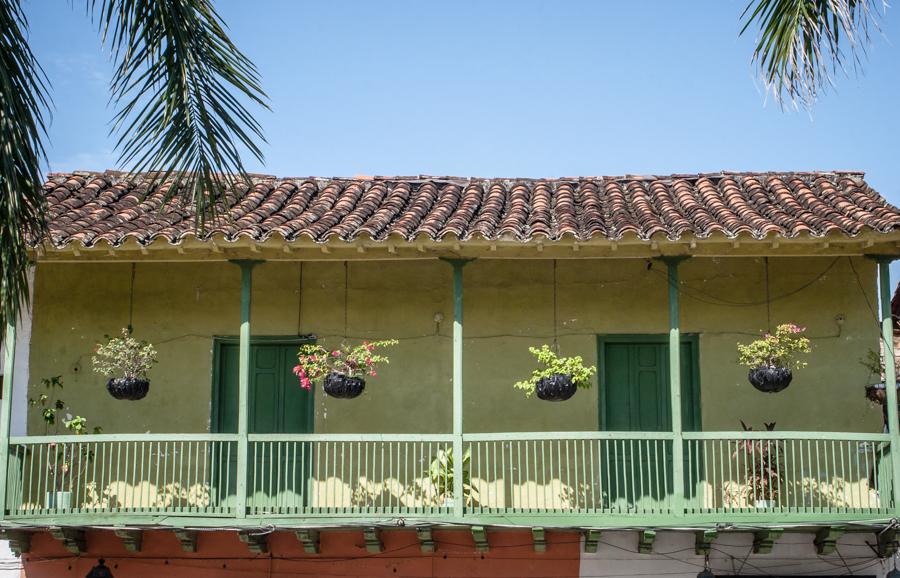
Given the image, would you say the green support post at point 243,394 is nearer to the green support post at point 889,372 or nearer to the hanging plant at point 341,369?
the hanging plant at point 341,369

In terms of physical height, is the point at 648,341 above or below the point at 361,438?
above

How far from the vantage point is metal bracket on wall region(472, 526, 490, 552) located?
1288 cm

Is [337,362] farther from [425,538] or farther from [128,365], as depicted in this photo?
[128,365]

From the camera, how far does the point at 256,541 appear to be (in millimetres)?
13445

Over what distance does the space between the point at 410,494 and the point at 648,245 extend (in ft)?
13.9

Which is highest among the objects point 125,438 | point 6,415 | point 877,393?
point 877,393

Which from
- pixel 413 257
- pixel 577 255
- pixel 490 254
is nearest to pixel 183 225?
pixel 413 257

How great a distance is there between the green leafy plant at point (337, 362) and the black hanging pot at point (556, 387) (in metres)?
1.73

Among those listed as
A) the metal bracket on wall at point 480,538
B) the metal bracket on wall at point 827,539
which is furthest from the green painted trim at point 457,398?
the metal bracket on wall at point 827,539

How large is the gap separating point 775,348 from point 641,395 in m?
1.85

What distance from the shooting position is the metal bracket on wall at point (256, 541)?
42.9 feet

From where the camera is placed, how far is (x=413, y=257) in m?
13.4

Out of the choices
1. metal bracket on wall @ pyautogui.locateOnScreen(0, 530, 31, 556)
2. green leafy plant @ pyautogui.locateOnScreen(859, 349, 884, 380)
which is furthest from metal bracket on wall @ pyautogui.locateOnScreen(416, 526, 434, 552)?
green leafy plant @ pyautogui.locateOnScreen(859, 349, 884, 380)

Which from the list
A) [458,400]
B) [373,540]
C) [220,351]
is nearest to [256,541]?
[373,540]
